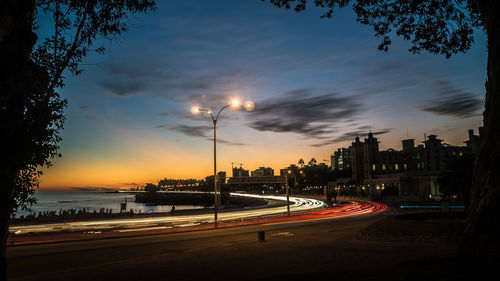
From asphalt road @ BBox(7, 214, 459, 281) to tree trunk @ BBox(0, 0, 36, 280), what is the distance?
5.37m

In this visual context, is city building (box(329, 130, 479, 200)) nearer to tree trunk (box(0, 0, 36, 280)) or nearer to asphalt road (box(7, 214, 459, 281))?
asphalt road (box(7, 214, 459, 281))

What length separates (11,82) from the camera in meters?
6.68

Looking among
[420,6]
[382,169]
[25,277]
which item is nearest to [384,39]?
[420,6]

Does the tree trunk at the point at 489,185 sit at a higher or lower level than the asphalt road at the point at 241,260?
higher

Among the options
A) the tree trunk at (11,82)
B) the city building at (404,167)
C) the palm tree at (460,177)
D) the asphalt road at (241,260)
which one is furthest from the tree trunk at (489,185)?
the city building at (404,167)

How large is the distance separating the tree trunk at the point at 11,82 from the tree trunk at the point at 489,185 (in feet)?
37.8

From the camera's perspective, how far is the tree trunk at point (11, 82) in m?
6.48

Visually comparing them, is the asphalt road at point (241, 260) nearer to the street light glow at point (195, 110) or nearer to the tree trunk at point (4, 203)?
the tree trunk at point (4, 203)

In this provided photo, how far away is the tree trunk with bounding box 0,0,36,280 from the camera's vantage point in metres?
6.48

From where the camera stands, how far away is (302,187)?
180 meters

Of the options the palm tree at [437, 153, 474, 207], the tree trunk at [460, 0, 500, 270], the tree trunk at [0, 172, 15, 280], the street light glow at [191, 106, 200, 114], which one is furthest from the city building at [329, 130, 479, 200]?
the tree trunk at [0, 172, 15, 280]

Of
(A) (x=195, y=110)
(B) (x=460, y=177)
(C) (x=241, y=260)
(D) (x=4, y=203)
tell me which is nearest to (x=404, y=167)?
(B) (x=460, y=177)

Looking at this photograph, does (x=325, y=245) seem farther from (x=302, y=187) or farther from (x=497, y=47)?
(x=302, y=187)

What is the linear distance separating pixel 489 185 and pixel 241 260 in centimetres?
865
